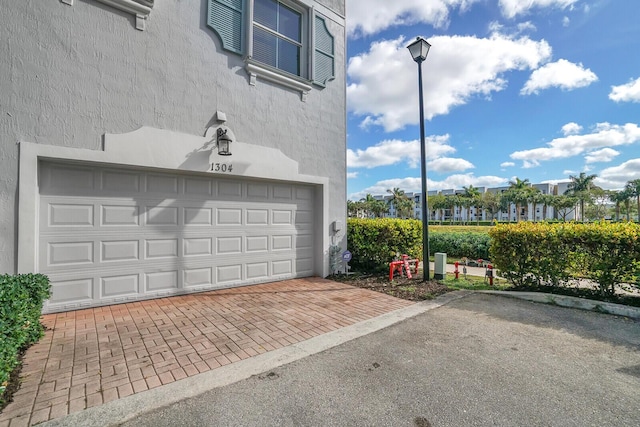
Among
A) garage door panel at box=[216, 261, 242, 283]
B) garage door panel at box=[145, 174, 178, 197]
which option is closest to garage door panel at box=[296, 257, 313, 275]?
garage door panel at box=[216, 261, 242, 283]

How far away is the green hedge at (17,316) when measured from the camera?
2.42 metres

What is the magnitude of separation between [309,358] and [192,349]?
1.33m

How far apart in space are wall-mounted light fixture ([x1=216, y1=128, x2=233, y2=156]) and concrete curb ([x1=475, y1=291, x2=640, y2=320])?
18.7 feet

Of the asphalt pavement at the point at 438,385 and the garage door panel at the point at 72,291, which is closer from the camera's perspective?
the asphalt pavement at the point at 438,385

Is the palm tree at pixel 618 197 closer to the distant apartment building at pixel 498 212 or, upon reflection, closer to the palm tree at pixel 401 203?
the distant apartment building at pixel 498 212

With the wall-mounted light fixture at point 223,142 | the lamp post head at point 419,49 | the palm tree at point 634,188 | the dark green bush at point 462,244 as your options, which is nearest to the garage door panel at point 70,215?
the wall-mounted light fixture at point 223,142

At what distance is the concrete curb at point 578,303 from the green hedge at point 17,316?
6660 mm

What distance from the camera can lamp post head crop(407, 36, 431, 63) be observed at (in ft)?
20.7

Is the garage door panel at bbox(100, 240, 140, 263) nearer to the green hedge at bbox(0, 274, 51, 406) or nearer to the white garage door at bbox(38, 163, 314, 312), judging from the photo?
the white garage door at bbox(38, 163, 314, 312)

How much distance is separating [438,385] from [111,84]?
233 inches

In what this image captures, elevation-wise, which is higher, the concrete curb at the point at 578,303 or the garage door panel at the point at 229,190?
the garage door panel at the point at 229,190

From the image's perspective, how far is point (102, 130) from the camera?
4477 millimetres

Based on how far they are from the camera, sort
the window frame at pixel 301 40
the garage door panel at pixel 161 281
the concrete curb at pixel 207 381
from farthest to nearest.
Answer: the window frame at pixel 301 40
the garage door panel at pixel 161 281
the concrete curb at pixel 207 381

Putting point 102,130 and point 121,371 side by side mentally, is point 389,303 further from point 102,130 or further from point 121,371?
point 102,130
